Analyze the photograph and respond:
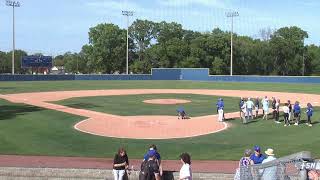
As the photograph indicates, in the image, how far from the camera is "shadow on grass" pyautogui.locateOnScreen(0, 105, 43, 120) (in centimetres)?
3168

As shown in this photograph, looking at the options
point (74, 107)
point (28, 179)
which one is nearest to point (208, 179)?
point (28, 179)

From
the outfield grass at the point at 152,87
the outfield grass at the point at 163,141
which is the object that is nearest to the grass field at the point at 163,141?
the outfield grass at the point at 163,141

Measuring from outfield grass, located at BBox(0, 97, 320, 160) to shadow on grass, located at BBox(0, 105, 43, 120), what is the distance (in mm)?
2138

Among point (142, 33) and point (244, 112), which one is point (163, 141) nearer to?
point (244, 112)

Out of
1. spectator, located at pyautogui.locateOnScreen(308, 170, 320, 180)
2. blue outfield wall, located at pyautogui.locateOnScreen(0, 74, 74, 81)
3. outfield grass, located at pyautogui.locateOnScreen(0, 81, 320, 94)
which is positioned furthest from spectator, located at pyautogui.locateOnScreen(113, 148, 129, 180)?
blue outfield wall, located at pyautogui.locateOnScreen(0, 74, 74, 81)

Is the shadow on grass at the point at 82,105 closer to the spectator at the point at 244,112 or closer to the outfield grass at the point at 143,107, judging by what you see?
the outfield grass at the point at 143,107

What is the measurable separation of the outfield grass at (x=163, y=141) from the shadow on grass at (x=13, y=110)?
2.14m

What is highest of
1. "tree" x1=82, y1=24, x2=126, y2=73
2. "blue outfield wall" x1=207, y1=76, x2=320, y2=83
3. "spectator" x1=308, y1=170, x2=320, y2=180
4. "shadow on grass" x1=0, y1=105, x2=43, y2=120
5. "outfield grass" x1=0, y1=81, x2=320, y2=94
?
"tree" x1=82, y1=24, x2=126, y2=73

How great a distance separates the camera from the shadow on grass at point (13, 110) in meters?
31.7

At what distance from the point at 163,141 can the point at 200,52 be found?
91.9 meters

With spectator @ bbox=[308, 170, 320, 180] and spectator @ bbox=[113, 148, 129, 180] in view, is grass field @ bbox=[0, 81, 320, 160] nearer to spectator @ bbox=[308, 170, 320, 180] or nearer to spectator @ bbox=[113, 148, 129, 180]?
spectator @ bbox=[113, 148, 129, 180]

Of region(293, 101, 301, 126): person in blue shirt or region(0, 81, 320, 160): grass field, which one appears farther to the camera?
region(293, 101, 301, 126): person in blue shirt

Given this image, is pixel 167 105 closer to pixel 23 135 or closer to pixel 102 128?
pixel 102 128

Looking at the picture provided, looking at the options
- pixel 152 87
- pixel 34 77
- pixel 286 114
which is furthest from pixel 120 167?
pixel 34 77
